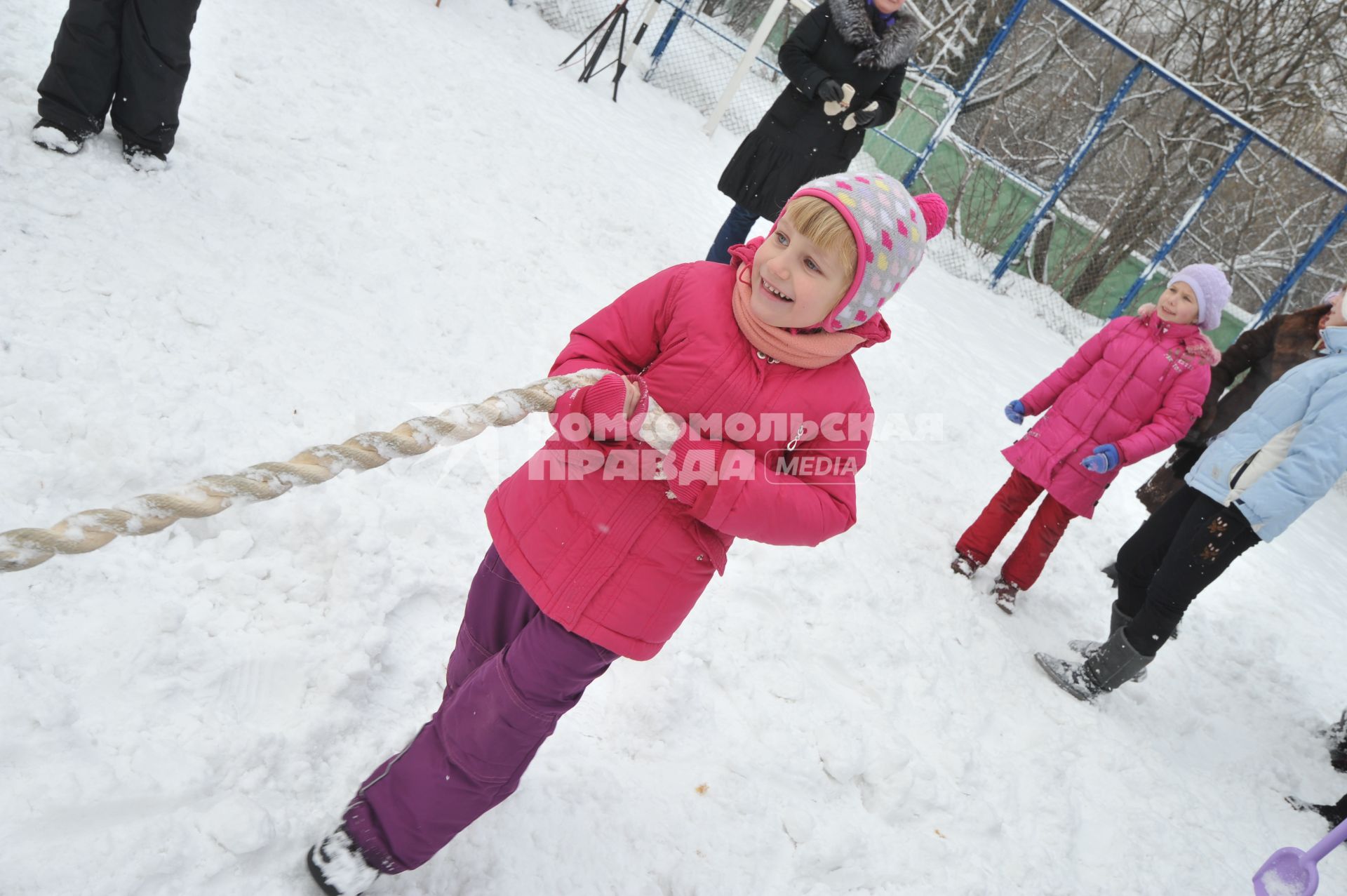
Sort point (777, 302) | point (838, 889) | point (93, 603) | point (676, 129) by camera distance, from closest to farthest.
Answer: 1. point (777, 302)
2. point (93, 603)
3. point (838, 889)
4. point (676, 129)

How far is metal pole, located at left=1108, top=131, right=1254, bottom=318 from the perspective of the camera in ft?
27.0

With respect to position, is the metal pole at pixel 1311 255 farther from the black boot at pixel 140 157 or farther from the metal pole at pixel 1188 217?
the black boot at pixel 140 157

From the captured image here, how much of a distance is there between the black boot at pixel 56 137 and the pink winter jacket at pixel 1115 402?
3.87 meters

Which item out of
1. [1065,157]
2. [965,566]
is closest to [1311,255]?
[1065,157]

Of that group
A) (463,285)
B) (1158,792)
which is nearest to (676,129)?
(463,285)

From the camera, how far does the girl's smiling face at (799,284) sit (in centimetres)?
144

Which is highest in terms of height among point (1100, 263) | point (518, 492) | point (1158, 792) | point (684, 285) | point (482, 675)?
point (1100, 263)

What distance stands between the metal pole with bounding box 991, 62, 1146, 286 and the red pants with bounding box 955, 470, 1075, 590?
19.3 ft

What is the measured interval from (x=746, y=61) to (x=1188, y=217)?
495cm

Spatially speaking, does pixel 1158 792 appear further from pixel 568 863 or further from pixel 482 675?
pixel 482 675

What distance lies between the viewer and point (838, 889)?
207cm

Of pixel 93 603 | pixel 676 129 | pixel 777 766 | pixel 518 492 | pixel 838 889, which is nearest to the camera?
pixel 518 492

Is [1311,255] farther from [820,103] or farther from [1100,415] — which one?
[820,103]

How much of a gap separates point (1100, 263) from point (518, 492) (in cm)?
1234
